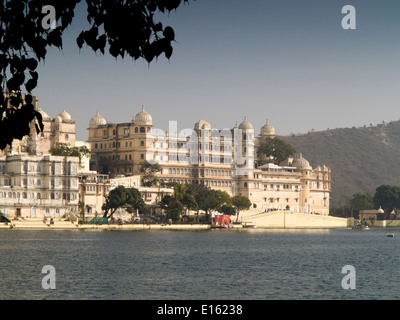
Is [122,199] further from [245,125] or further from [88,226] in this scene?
[245,125]

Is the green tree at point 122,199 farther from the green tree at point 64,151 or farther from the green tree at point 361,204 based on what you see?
the green tree at point 361,204

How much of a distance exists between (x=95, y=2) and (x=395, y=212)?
162552mm

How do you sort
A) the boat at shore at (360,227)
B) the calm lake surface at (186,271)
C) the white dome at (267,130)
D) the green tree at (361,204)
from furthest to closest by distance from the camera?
the green tree at (361,204) → the white dome at (267,130) → the boat at shore at (360,227) → the calm lake surface at (186,271)

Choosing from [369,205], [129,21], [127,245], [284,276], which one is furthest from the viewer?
[369,205]

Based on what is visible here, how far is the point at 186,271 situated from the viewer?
46812 millimetres

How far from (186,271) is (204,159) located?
295 ft

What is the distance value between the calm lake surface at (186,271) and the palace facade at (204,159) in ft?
188

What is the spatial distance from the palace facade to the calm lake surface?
188ft

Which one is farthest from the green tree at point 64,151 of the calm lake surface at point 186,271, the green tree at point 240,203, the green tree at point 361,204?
the green tree at point 361,204

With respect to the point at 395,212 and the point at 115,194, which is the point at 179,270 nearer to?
the point at 115,194

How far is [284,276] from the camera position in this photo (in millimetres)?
44500

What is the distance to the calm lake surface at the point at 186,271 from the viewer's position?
36.1m

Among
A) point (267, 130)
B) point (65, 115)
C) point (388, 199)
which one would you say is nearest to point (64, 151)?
point (65, 115)
